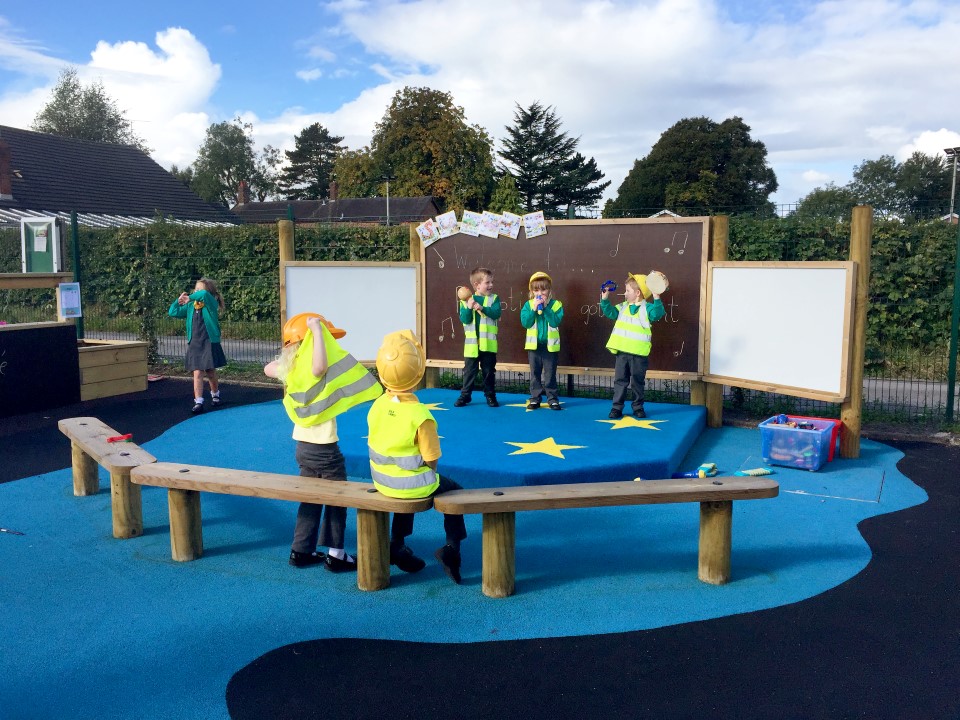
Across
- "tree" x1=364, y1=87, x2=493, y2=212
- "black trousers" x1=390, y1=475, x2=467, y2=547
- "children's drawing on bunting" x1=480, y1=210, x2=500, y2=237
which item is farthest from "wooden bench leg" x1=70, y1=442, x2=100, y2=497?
"tree" x1=364, y1=87, x2=493, y2=212

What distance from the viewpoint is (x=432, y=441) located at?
431 centimetres

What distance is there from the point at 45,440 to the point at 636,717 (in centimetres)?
753

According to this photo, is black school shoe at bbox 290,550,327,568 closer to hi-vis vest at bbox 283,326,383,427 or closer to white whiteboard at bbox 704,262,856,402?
hi-vis vest at bbox 283,326,383,427

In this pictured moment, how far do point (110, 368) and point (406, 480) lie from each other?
850 centimetres

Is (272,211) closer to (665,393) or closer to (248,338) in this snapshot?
(248,338)

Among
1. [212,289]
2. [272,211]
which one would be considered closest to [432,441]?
[212,289]

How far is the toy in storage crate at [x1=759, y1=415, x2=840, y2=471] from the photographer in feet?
23.1

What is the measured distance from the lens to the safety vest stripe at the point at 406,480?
14.3ft

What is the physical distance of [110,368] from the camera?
11.3 m

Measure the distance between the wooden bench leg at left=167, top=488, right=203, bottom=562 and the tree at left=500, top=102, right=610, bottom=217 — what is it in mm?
51590

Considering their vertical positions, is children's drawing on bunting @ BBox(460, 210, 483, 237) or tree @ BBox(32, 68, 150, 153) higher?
tree @ BBox(32, 68, 150, 153)

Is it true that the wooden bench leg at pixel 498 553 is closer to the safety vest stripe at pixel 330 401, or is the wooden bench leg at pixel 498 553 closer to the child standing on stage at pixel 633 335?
the safety vest stripe at pixel 330 401

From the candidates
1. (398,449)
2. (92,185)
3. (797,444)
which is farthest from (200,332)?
(92,185)

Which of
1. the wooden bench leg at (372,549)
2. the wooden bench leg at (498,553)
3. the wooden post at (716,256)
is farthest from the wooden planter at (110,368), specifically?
the wooden bench leg at (498,553)
